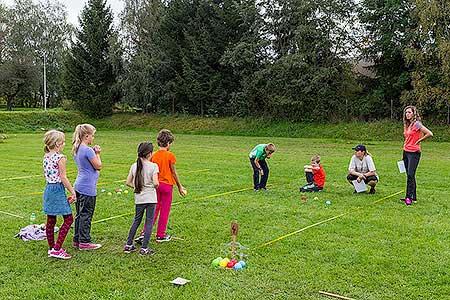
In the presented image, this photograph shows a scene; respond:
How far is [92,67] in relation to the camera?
44.0m

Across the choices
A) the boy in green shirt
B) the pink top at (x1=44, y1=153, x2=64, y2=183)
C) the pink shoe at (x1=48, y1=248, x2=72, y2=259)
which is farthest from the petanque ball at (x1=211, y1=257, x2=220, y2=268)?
the boy in green shirt

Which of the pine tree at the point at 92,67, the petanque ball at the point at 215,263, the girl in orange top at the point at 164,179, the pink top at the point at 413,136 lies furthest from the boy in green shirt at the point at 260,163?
the pine tree at the point at 92,67

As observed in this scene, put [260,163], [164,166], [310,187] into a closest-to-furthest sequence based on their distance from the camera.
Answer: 1. [164,166]
2. [310,187]
3. [260,163]

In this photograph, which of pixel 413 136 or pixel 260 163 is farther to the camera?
pixel 260 163

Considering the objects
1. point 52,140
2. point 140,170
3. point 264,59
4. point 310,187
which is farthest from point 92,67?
point 140,170

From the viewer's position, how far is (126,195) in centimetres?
966

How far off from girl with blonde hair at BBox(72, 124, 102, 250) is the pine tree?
127 ft

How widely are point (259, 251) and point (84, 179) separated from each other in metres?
2.35

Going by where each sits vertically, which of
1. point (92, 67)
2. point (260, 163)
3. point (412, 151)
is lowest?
point (260, 163)

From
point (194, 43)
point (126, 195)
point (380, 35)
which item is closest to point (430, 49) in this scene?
point (380, 35)

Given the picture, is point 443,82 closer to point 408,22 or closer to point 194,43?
point 408,22

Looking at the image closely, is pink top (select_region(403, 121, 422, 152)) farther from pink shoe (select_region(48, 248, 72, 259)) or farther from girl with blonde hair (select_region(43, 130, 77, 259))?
pink shoe (select_region(48, 248, 72, 259))

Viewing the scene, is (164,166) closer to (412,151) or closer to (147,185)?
(147,185)

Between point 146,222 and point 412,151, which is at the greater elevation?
point 412,151
